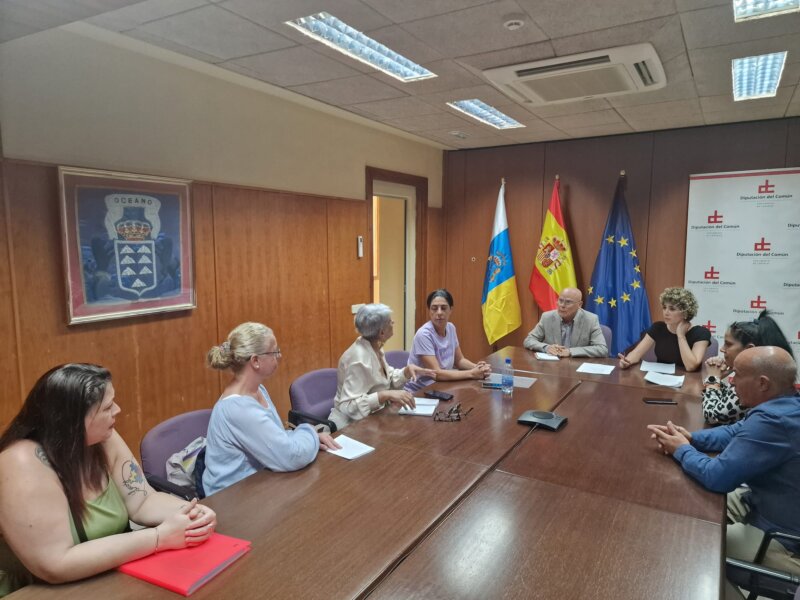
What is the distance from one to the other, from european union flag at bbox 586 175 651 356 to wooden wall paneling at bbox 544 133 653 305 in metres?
0.10

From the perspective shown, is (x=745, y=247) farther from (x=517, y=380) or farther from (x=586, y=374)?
(x=517, y=380)

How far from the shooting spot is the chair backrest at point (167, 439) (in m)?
2.04

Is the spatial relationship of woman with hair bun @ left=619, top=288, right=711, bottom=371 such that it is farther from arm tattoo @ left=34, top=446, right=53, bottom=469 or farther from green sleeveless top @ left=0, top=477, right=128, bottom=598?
arm tattoo @ left=34, top=446, right=53, bottom=469

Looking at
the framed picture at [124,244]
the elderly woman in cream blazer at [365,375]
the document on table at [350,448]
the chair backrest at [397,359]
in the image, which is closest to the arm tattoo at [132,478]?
the document on table at [350,448]

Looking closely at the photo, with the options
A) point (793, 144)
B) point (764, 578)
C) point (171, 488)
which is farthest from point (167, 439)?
point (793, 144)

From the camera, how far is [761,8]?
225 cm

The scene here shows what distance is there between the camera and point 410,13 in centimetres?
225

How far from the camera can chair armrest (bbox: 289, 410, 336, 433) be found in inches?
104

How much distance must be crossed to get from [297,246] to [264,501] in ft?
8.65

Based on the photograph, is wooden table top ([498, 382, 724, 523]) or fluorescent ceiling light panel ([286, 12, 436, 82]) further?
fluorescent ceiling light panel ([286, 12, 436, 82])

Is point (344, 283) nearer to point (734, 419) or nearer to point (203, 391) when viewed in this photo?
point (203, 391)

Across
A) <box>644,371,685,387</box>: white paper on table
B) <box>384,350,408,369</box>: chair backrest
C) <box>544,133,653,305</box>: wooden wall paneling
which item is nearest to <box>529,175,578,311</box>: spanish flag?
<box>544,133,653,305</box>: wooden wall paneling

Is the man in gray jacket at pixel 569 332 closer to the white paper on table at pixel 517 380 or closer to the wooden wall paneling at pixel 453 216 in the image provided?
the white paper on table at pixel 517 380

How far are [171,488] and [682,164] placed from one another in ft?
15.9
